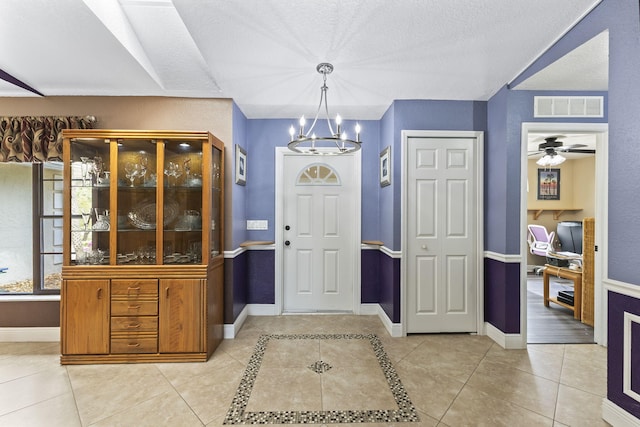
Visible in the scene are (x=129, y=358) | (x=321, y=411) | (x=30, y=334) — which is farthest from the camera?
(x=30, y=334)

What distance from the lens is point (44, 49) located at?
2311 mm

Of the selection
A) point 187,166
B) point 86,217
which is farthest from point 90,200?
point 187,166

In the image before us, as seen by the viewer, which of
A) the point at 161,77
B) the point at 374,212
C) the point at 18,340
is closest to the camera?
the point at 161,77

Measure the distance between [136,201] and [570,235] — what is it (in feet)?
24.7

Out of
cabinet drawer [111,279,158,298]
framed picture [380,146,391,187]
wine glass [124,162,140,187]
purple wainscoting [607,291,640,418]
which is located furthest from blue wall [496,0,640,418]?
wine glass [124,162,140,187]

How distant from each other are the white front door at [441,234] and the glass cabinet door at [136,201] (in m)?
2.54

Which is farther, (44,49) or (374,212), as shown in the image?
(374,212)

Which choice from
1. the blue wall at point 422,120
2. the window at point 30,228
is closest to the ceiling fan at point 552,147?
the blue wall at point 422,120

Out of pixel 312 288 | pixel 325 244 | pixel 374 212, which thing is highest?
pixel 374 212

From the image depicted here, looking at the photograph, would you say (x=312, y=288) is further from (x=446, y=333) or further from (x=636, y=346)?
(x=636, y=346)

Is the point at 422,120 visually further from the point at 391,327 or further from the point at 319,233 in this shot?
the point at 391,327

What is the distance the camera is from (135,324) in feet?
8.77

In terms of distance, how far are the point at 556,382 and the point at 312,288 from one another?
2.53 m

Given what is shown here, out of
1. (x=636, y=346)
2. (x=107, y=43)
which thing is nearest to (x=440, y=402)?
(x=636, y=346)
